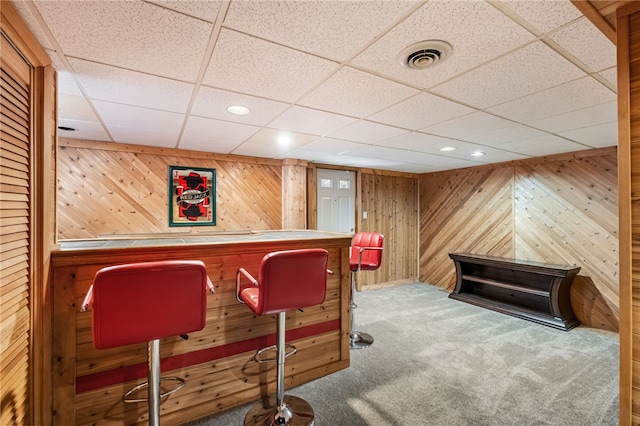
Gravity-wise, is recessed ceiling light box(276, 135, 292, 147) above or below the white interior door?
above

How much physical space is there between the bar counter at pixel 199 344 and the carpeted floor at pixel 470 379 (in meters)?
0.18

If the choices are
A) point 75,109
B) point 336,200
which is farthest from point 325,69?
point 336,200

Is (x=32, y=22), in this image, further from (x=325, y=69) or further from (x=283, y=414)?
(x=283, y=414)

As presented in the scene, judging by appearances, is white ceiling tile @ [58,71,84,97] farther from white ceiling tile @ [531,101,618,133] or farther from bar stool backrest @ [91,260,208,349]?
white ceiling tile @ [531,101,618,133]

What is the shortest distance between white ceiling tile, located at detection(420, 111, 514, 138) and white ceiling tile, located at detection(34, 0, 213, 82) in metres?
2.19

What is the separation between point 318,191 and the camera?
5109 mm

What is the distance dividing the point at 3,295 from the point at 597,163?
5710 mm

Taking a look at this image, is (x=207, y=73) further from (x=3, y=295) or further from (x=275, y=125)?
(x=3, y=295)

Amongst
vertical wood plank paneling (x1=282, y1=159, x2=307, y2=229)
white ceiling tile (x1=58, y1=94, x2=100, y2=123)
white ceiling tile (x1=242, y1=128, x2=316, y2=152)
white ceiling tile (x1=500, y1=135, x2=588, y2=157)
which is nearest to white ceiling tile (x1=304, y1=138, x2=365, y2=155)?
white ceiling tile (x1=242, y1=128, x2=316, y2=152)

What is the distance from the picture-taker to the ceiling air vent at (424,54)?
1438 mm

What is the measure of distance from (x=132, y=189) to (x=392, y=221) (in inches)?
181

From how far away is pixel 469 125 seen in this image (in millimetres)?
2760

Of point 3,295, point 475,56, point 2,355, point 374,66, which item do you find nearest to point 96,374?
point 2,355

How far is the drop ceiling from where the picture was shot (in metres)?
1.23
